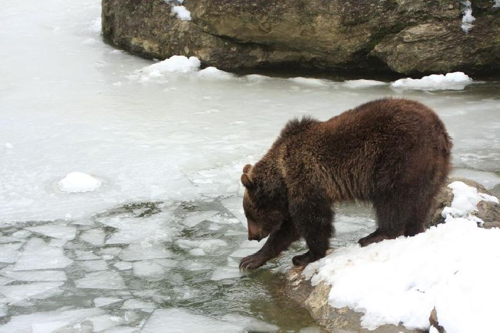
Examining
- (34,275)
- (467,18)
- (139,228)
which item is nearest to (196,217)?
(139,228)

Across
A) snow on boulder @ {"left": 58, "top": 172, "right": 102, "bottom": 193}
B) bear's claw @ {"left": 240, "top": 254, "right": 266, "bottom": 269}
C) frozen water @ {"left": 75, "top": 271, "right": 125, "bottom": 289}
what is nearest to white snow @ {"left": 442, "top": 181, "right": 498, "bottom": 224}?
bear's claw @ {"left": 240, "top": 254, "right": 266, "bottom": 269}

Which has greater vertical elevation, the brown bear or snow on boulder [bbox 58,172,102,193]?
the brown bear

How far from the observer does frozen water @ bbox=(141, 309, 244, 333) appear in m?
4.38

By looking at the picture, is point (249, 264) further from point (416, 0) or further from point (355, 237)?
point (416, 0)

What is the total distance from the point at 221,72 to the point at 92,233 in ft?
17.5

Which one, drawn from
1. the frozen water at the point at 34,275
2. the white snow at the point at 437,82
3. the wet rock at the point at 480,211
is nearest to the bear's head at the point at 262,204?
the wet rock at the point at 480,211

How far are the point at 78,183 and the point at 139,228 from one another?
1.12 m

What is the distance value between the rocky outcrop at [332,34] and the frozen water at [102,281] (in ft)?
20.0

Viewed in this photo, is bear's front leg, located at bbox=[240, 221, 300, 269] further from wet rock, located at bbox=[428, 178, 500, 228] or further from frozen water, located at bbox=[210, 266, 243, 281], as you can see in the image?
wet rock, located at bbox=[428, 178, 500, 228]

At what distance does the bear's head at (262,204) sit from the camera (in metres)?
5.06

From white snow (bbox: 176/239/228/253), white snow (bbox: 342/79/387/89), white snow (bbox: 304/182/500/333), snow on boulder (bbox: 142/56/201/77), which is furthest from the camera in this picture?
snow on boulder (bbox: 142/56/201/77)

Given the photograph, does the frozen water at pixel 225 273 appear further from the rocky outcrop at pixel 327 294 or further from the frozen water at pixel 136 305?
the frozen water at pixel 136 305

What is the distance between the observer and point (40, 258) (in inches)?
215

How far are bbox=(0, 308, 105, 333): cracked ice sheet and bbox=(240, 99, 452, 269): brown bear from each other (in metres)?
1.28
